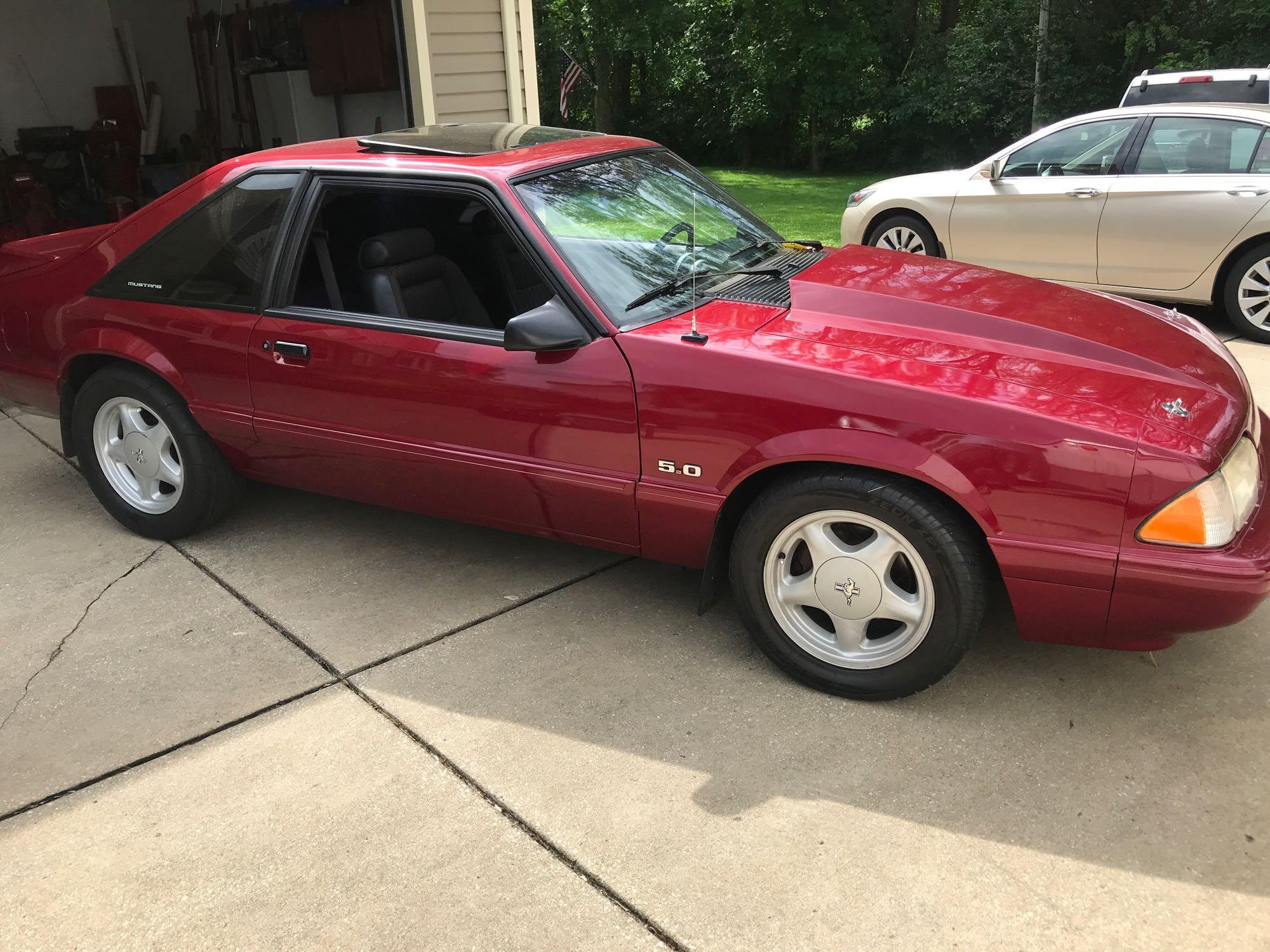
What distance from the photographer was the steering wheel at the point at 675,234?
11.7ft

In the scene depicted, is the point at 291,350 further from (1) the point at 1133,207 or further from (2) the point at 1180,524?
(1) the point at 1133,207

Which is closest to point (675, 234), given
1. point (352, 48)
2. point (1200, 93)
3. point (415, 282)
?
point (415, 282)

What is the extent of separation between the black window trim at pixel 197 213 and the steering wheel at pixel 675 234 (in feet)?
4.30

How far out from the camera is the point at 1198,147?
23.6 feet

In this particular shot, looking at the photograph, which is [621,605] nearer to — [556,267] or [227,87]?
[556,267]

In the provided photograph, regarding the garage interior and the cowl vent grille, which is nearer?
the cowl vent grille

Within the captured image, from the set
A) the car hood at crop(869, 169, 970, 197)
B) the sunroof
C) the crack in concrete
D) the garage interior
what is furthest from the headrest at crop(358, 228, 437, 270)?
the car hood at crop(869, 169, 970, 197)

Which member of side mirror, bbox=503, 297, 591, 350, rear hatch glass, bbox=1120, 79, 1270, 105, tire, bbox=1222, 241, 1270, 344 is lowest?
tire, bbox=1222, 241, 1270, 344

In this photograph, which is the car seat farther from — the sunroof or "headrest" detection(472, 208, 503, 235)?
the sunroof

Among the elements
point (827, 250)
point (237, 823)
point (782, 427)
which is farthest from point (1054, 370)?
point (237, 823)

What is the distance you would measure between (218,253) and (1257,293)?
6541 millimetres

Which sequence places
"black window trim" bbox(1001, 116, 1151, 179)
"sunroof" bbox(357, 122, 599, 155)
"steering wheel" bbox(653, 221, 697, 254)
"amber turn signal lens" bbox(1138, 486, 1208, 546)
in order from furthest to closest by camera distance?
1. "black window trim" bbox(1001, 116, 1151, 179)
2. "sunroof" bbox(357, 122, 599, 155)
3. "steering wheel" bbox(653, 221, 697, 254)
4. "amber turn signal lens" bbox(1138, 486, 1208, 546)

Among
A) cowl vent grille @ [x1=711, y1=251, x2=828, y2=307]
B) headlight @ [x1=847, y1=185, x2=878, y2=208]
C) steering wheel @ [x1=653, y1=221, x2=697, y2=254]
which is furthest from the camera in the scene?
headlight @ [x1=847, y1=185, x2=878, y2=208]

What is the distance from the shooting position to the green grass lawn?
42.0ft
